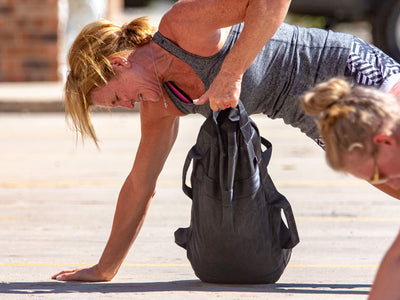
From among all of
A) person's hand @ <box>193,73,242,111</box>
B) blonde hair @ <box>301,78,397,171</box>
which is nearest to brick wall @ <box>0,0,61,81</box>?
person's hand @ <box>193,73,242,111</box>

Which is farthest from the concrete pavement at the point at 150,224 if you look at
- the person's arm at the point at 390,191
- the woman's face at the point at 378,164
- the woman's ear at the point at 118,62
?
the woman's face at the point at 378,164

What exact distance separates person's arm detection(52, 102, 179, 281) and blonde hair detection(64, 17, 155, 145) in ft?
0.94

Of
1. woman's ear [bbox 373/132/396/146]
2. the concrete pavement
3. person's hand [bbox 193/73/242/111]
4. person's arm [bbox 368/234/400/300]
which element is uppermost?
woman's ear [bbox 373/132/396/146]

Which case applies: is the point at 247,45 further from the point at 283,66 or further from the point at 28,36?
the point at 28,36

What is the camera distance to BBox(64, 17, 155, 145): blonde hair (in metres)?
3.01

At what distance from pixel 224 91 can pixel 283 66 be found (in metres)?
0.32

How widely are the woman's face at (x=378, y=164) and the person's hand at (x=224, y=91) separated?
2.21 ft

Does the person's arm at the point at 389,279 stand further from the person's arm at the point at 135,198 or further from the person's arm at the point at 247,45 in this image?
the person's arm at the point at 135,198

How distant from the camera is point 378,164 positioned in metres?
2.23

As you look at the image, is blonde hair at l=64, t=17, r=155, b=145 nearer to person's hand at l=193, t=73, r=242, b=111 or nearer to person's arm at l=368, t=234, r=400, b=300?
person's hand at l=193, t=73, r=242, b=111

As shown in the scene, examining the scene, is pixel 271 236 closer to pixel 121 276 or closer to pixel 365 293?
pixel 365 293

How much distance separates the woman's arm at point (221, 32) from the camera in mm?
2773

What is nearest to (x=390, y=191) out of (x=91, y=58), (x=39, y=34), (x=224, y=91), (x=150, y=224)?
(x=224, y=91)

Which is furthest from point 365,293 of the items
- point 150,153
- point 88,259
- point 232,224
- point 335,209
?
point 335,209
